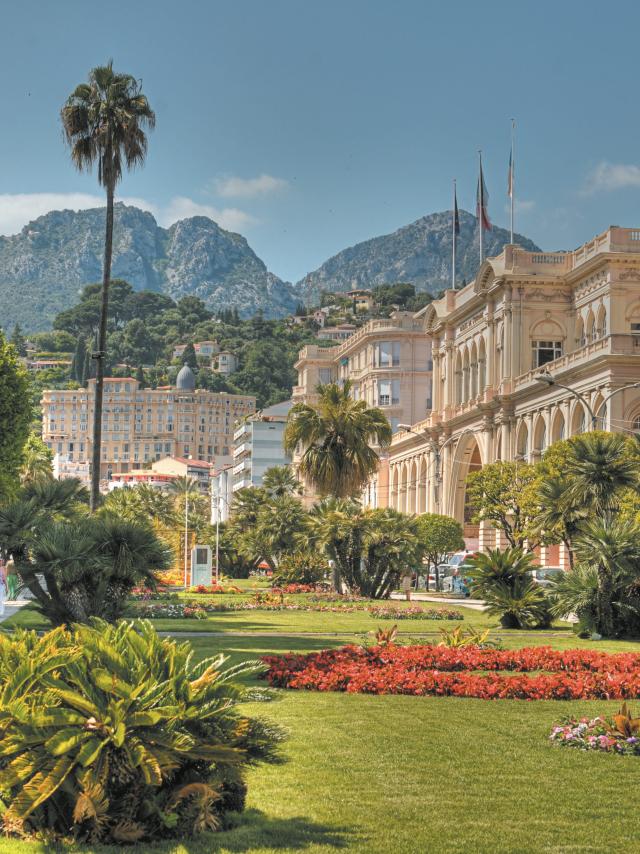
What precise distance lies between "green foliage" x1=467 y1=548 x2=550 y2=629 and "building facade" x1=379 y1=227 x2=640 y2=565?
64.9 feet

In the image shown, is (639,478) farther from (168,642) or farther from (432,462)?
(432,462)

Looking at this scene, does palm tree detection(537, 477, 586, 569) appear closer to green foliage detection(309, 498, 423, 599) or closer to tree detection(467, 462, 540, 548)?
green foliage detection(309, 498, 423, 599)

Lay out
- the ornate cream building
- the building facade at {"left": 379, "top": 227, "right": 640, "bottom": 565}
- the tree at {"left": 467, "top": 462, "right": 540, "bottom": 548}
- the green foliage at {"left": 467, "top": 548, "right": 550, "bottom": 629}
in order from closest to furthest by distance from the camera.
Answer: the green foliage at {"left": 467, "top": 548, "right": 550, "bottom": 629} < the building facade at {"left": 379, "top": 227, "right": 640, "bottom": 565} < the tree at {"left": 467, "top": 462, "right": 540, "bottom": 548} < the ornate cream building

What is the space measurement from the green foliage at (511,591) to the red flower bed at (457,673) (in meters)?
9.86

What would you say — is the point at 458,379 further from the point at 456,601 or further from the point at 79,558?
the point at 79,558

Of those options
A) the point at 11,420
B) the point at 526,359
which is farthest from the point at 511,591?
the point at 526,359

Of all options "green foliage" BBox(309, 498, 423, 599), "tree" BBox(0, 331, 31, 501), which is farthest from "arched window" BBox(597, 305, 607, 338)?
"tree" BBox(0, 331, 31, 501)

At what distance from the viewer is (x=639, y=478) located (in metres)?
33.0

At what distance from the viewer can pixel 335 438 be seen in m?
59.8

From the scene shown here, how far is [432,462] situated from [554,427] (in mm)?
24737

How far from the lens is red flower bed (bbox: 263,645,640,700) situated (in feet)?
53.0

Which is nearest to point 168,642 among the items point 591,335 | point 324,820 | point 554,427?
point 324,820

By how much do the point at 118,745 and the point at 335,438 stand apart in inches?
2041

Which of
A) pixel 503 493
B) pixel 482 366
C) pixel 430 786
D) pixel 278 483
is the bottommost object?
pixel 430 786
